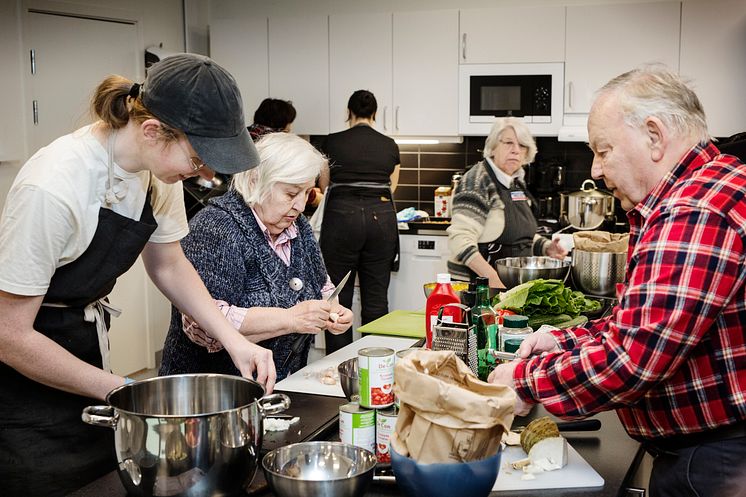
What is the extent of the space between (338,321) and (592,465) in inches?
39.0

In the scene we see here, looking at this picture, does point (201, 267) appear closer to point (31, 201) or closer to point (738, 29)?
point (31, 201)

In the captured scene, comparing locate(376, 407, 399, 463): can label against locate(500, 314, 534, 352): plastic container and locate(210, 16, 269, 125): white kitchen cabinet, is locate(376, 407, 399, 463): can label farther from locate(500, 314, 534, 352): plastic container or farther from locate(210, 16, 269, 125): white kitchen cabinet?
locate(210, 16, 269, 125): white kitchen cabinet

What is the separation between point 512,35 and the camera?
5137 millimetres

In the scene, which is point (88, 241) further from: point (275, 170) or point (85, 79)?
point (85, 79)

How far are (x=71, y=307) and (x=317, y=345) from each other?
3627 mm

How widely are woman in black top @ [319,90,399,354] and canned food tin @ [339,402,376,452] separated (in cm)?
315

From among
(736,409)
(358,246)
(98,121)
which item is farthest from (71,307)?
(358,246)

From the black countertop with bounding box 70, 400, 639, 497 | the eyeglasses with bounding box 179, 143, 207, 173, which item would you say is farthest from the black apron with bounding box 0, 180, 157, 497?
the black countertop with bounding box 70, 400, 639, 497

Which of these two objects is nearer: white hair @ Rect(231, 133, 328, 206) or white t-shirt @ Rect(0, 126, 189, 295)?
white t-shirt @ Rect(0, 126, 189, 295)

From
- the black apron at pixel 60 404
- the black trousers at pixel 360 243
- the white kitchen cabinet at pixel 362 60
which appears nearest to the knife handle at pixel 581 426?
the black apron at pixel 60 404

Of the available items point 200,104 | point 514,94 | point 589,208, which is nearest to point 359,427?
point 200,104

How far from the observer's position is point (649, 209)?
156 centimetres

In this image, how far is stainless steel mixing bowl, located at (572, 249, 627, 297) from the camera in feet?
10.1

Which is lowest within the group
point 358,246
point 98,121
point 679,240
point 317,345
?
point 317,345
